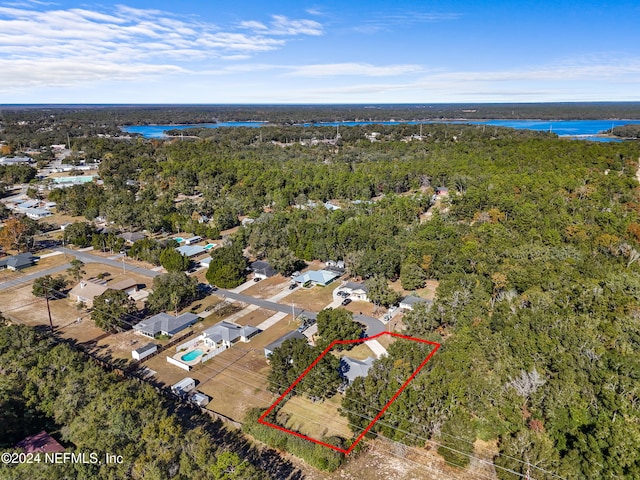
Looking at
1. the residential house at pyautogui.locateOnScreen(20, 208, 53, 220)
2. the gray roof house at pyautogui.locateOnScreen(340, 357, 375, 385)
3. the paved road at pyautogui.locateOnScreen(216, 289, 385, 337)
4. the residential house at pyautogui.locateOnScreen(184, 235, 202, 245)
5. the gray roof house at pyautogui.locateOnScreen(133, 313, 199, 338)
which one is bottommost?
the paved road at pyautogui.locateOnScreen(216, 289, 385, 337)

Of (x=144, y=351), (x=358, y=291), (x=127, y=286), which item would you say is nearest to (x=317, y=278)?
(x=358, y=291)

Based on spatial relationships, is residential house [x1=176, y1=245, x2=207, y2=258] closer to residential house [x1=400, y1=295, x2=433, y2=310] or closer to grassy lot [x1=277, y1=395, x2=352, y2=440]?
residential house [x1=400, y1=295, x2=433, y2=310]

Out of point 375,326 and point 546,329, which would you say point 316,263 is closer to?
Answer: point 375,326

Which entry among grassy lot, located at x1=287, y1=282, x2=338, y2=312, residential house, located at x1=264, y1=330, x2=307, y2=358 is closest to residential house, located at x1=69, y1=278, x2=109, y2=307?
grassy lot, located at x1=287, y1=282, x2=338, y2=312

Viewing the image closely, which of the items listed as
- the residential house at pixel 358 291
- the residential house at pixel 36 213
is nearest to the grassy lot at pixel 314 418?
the residential house at pixel 358 291

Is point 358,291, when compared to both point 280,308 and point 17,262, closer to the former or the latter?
point 280,308

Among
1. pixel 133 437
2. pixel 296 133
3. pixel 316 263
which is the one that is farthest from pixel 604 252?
pixel 296 133
